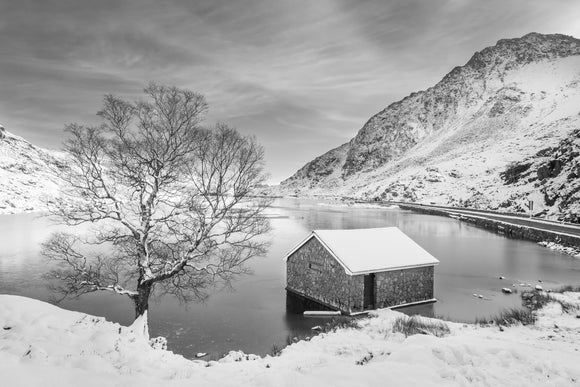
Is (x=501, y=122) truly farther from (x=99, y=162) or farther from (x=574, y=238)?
(x=99, y=162)

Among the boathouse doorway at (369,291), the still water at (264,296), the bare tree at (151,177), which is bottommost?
the still water at (264,296)

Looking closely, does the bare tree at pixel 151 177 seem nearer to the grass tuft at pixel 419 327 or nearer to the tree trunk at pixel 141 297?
the tree trunk at pixel 141 297

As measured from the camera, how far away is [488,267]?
33406 mm

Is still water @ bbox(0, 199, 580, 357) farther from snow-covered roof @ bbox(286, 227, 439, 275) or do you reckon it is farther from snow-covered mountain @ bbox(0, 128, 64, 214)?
snow-covered mountain @ bbox(0, 128, 64, 214)

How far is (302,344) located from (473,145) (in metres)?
178

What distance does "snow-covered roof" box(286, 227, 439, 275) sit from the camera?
815 inches

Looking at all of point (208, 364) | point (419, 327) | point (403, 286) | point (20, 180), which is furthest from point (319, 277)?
point (20, 180)

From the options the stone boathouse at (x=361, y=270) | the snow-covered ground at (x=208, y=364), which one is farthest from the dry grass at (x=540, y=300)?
the snow-covered ground at (x=208, y=364)

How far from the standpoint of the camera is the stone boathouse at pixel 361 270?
20.5 m

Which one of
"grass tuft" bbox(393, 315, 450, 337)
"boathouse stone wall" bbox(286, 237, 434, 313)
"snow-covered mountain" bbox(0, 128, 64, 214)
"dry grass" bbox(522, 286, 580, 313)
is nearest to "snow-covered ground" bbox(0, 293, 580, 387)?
"grass tuft" bbox(393, 315, 450, 337)

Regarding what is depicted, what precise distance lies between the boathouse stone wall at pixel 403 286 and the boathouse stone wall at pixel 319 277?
180 centimetres

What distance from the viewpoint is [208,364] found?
1012 cm

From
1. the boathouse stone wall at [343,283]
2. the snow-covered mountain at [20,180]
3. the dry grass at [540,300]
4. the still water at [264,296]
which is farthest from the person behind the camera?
the snow-covered mountain at [20,180]

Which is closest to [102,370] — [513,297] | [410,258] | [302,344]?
[302,344]
